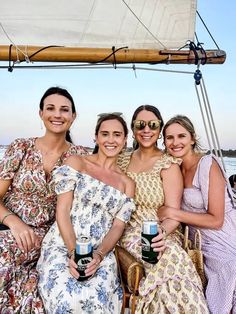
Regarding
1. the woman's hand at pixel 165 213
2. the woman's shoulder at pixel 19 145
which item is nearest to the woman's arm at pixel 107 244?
the woman's hand at pixel 165 213

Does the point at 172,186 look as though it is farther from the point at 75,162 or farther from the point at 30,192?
the point at 30,192

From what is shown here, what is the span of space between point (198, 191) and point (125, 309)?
3.28ft

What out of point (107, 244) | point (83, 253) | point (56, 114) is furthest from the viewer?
point (56, 114)

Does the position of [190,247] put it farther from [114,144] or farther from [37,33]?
[37,33]

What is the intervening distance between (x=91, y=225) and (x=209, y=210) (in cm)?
86

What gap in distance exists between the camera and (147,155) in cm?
341

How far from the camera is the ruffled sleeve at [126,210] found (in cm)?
302

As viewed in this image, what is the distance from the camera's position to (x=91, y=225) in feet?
9.73

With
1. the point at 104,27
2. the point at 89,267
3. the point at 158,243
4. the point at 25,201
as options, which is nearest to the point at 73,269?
the point at 89,267

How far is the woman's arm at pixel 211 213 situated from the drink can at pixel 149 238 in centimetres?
53

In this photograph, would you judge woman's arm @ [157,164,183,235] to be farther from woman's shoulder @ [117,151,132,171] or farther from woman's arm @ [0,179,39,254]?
woman's arm @ [0,179,39,254]

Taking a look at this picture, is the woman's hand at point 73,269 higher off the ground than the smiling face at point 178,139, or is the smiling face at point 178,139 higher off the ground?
the smiling face at point 178,139

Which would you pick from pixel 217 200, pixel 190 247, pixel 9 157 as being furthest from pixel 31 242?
pixel 217 200

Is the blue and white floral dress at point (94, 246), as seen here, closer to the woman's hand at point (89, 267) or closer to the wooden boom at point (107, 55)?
the woman's hand at point (89, 267)
